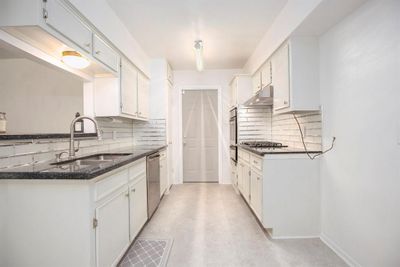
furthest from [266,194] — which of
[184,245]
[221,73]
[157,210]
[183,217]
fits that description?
[221,73]

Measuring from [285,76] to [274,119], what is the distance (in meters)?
1.44

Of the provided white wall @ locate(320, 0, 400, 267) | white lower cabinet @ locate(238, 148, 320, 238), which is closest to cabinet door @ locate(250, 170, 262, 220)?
white lower cabinet @ locate(238, 148, 320, 238)

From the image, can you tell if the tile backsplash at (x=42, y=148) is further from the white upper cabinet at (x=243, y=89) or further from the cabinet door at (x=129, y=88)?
the white upper cabinet at (x=243, y=89)

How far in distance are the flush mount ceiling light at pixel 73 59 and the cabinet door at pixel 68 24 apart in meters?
0.11

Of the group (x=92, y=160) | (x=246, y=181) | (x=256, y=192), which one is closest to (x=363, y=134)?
(x=256, y=192)

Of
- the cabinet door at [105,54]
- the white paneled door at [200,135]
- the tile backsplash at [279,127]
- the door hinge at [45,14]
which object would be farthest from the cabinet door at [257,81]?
the door hinge at [45,14]

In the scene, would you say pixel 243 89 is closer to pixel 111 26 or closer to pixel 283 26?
pixel 283 26

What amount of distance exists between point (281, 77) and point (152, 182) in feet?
6.91

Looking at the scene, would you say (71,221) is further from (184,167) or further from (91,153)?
(184,167)

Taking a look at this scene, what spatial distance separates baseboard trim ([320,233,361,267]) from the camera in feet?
6.05

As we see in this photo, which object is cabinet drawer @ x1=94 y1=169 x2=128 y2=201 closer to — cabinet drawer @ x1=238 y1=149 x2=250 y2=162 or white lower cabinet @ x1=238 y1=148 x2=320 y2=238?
white lower cabinet @ x1=238 y1=148 x2=320 y2=238

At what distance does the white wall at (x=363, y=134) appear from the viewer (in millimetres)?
1495

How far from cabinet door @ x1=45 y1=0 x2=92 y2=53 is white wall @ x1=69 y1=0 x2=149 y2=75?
0.11 metres

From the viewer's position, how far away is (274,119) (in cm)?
380
